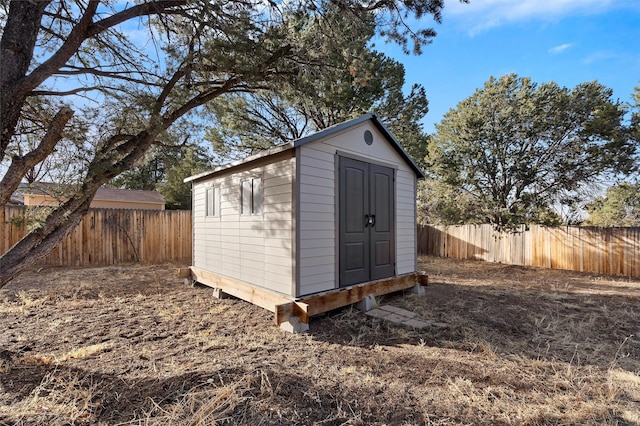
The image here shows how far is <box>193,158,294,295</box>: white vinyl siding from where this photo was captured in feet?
12.8

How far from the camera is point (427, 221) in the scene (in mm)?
13062

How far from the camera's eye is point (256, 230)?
4.43m

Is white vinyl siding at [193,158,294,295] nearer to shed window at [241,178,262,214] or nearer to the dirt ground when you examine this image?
shed window at [241,178,262,214]

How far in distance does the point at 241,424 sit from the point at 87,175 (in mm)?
2343

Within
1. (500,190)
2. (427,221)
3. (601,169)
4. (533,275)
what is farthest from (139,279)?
(601,169)

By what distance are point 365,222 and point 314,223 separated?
3.45 ft

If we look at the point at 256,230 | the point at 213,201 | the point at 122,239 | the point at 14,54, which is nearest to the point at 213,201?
the point at 213,201

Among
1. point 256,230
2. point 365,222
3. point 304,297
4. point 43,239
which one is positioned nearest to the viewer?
point 43,239

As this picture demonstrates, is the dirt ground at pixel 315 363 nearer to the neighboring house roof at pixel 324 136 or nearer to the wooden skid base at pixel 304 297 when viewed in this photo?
the wooden skid base at pixel 304 297

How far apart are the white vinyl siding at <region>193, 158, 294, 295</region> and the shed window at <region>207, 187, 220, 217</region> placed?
9cm

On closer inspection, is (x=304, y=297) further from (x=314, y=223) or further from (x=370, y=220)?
(x=370, y=220)

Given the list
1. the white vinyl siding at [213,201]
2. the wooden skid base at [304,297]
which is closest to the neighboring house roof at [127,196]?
the white vinyl siding at [213,201]

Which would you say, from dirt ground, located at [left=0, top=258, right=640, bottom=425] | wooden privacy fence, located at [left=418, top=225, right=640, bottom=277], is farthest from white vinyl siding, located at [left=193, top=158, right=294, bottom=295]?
wooden privacy fence, located at [left=418, top=225, right=640, bottom=277]

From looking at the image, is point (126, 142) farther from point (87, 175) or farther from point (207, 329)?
point (207, 329)
